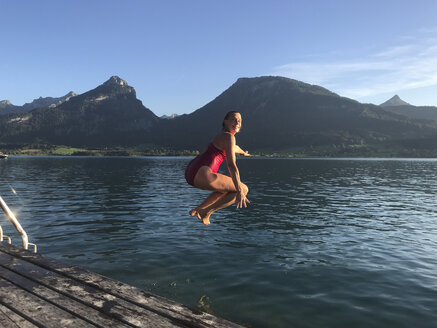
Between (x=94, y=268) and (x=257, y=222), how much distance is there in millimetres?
13752

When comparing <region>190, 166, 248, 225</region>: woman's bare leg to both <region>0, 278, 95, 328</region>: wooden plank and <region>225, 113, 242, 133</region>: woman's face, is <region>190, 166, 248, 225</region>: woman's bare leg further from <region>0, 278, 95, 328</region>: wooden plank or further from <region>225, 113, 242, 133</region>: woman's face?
<region>0, 278, 95, 328</region>: wooden plank

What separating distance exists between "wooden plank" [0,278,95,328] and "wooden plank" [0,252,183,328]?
1.18 ft

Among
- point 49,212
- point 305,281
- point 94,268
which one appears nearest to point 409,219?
point 305,281

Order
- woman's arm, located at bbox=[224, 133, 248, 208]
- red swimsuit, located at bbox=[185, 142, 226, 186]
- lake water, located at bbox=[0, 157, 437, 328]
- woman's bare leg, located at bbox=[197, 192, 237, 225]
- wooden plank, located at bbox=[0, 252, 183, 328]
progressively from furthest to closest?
lake water, located at bbox=[0, 157, 437, 328] → woman's bare leg, located at bbox=[197, 192, 237, 225] → red swimsuit, located at bbox=[185, 142, 226, 186] → woman's arm, located at bbox=[224, 133, 248, 208] → wooden plank, located at bbox=[0, 252, 183, 328]

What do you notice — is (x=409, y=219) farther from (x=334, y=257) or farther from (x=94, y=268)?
(x=94, y=268)

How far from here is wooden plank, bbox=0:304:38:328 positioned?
4.63 m

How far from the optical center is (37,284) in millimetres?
6055

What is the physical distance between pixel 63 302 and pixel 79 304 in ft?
0.98

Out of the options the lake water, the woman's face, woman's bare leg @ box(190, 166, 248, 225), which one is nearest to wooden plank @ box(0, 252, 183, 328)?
woman's bare leg @ box(190, 166, 248, 225)

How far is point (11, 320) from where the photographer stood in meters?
4.77

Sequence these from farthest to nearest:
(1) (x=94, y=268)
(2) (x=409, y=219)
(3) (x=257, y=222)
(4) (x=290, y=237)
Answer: (2) (x=409, y=219) → (3) (x=257, y=222) → (4) (x=290, y=237) → (1) (x=94, y=268)

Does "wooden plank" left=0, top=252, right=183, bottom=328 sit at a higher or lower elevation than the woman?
lower

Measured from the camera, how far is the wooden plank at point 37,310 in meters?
4.65

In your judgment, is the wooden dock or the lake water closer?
the wooden dock
